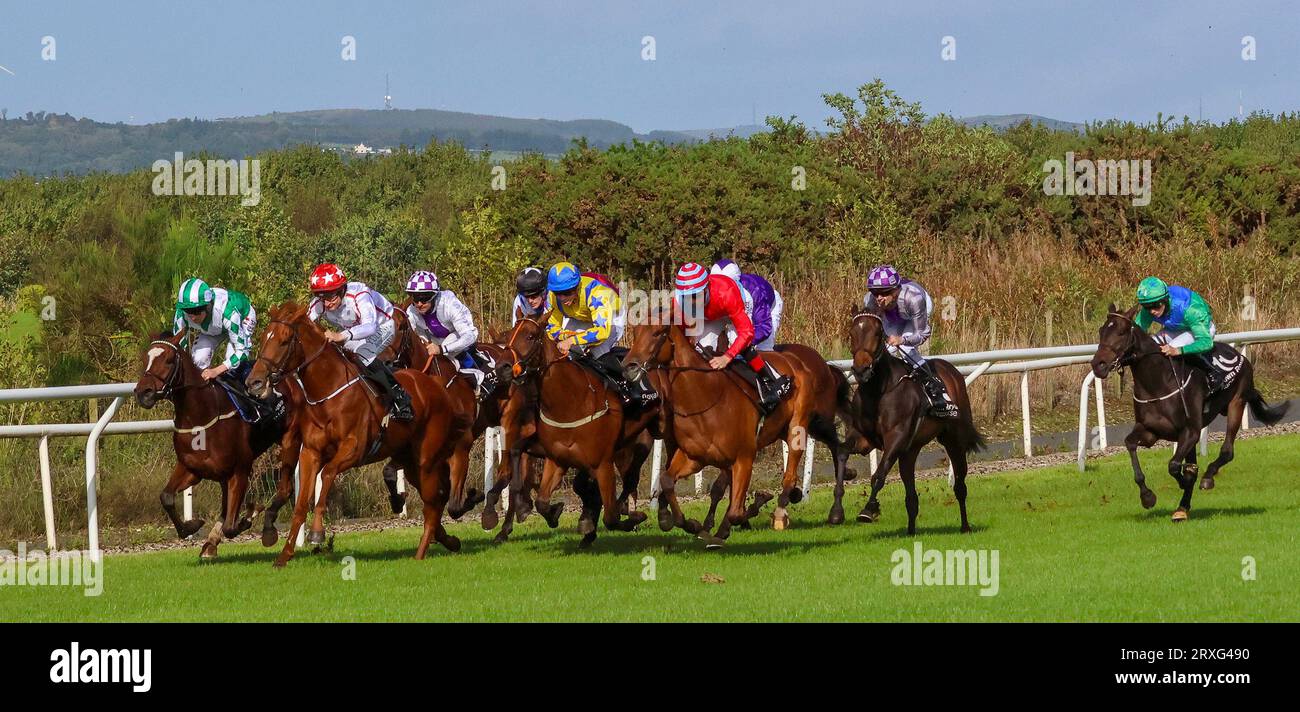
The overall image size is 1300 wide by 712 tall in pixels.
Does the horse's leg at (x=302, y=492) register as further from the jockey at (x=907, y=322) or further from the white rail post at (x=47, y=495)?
the jockey at (x=907, y=322)

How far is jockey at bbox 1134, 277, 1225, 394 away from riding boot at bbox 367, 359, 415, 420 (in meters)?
5.13

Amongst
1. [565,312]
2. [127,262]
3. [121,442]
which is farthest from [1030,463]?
[127,262]

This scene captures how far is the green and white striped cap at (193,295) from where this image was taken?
11375 mm

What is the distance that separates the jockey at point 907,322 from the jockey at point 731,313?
88 centimetres

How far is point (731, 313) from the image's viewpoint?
38.0 ft

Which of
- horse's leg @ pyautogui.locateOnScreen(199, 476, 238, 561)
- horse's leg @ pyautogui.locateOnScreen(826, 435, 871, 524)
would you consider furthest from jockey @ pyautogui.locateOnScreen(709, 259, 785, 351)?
horse's leg @ pyautogui.locateOnScreen(199, 476, 238, 561)

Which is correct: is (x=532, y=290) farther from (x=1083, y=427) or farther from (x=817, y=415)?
(x=1083, y=427)

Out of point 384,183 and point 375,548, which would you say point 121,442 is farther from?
point 384,183

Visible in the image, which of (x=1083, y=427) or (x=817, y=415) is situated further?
(x=1083, y=427)

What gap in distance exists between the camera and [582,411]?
1100cm

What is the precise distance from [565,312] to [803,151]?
1806 centimetres

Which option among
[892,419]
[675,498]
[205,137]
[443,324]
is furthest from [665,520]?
[205,137]

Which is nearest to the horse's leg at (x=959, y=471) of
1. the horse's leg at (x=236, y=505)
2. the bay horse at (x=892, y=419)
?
the bay horse at (x=892, y=419)

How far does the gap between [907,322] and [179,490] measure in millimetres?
5003
